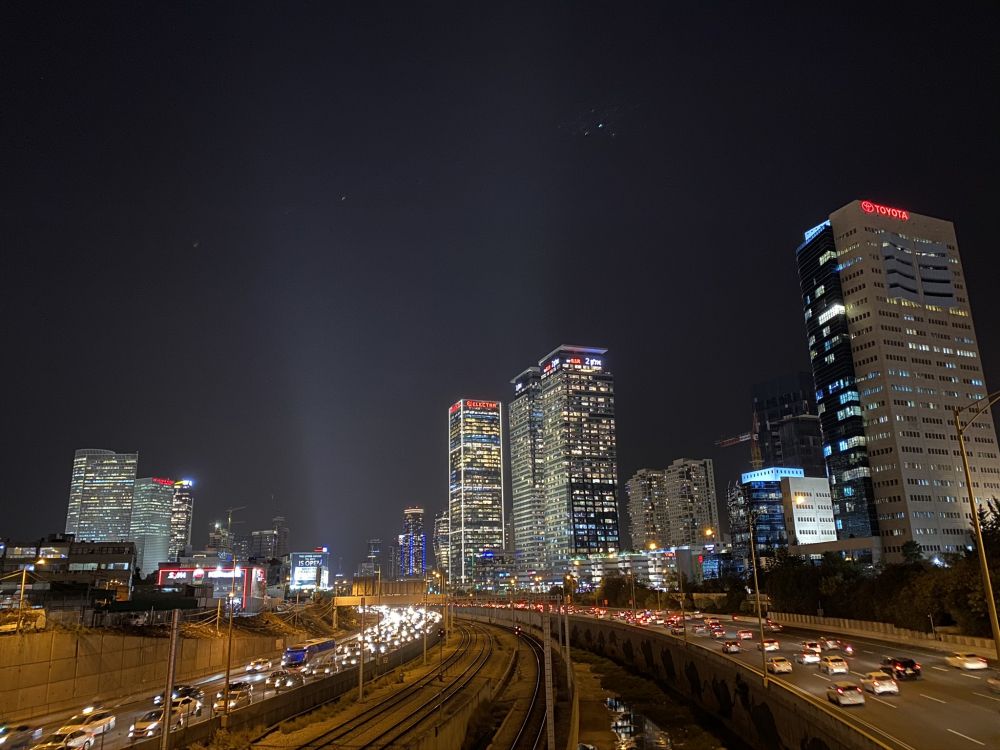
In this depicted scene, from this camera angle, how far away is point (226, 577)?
15062 centimetres

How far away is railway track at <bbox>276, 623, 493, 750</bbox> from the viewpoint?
36906 mm

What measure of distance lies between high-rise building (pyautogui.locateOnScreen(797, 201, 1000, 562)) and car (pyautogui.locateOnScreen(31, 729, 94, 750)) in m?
165

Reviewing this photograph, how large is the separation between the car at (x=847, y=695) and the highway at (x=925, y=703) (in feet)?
0.93

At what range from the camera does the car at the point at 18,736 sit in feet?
107

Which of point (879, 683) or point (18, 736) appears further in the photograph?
point (879, 683)

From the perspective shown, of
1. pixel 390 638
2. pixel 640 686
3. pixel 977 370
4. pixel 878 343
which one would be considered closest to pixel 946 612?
pixel 640 686

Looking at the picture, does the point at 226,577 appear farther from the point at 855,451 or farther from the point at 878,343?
the point at 878,343

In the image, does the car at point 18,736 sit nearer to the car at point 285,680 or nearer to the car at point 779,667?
the car at point 285,680

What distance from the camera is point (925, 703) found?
3403 cm

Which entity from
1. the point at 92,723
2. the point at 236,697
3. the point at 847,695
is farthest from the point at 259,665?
the point at 847,695

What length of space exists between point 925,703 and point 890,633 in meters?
34.0

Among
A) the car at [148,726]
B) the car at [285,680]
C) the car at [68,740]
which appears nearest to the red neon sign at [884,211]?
the car at [285,680]

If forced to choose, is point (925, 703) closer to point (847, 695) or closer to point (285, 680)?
point (847, 695)

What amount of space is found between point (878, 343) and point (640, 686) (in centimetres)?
13559
